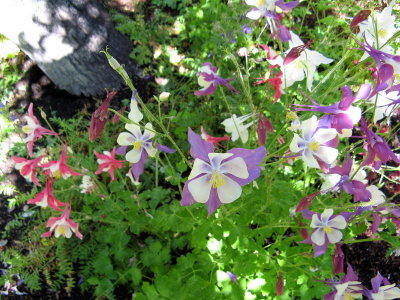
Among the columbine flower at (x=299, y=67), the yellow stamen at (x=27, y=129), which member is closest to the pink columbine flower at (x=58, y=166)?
the yellow stamen at (x=27, y=129)

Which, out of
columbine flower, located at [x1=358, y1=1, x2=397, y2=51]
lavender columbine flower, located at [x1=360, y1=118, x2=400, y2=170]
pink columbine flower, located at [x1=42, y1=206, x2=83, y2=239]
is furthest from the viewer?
pink columbine flower, located at [x1=42, y1=206, x2=83, y2=239]

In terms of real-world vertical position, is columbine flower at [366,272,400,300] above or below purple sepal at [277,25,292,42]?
below

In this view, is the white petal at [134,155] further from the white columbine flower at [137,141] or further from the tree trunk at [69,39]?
the tree trunk at [69,39]

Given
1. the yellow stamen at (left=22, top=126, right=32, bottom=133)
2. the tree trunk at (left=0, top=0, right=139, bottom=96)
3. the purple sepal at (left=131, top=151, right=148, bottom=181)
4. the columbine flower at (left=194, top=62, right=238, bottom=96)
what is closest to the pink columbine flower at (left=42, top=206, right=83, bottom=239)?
the yellow stamen at (left=22, top=126, right=32, bottom=133)

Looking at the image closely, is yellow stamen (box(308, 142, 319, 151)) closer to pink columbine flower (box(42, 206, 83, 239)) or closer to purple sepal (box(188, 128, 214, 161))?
purple sepal (box(188, 128, 214, 161))

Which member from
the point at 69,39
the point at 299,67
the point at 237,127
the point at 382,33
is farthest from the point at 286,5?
the point at 69,39

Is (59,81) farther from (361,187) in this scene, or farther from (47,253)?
(361,187)
